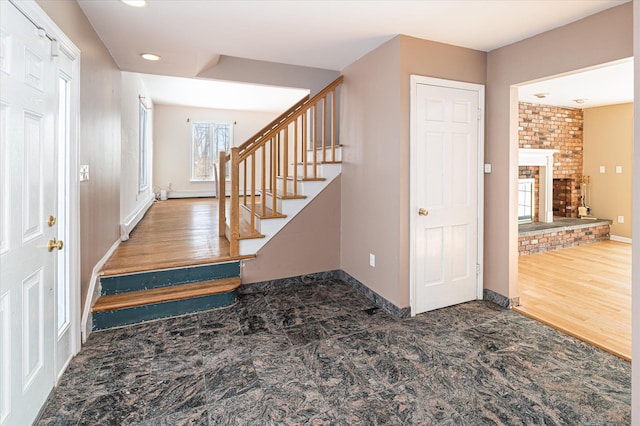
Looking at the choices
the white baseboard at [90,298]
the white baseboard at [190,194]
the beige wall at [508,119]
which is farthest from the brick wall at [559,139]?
the white baseboard at [190,194]

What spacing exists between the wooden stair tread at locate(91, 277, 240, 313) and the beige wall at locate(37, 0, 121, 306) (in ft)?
0.80

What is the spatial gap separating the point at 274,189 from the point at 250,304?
126 cm

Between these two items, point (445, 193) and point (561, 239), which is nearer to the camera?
point (445, 193)

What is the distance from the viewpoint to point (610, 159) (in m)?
6.41

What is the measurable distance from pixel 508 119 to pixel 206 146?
26.4 feet

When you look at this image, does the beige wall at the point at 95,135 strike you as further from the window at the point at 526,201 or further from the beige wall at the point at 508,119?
the window at the point at 526,201

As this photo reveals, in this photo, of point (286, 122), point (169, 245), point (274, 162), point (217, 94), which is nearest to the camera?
point (286, 122)

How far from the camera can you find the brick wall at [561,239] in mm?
5504

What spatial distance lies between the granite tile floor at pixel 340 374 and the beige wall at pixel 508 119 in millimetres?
573

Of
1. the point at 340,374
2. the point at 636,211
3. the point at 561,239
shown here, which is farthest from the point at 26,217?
the point at 561,239

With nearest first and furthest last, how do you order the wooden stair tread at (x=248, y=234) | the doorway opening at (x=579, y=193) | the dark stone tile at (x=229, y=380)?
the dark stone tile at (x=229, y=380)
the wooden stair tread at (x=248, y=234)
the doorway opening at (x=579, y=193)

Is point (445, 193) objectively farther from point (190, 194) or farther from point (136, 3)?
point (190, 194)

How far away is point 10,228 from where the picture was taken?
5.05 feet

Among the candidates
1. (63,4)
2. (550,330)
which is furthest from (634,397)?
(63,4)
